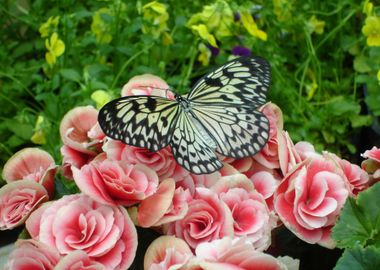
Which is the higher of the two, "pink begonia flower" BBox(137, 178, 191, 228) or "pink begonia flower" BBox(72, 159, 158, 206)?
"pink begonia flower" BBox(72, 159, 158, 206)

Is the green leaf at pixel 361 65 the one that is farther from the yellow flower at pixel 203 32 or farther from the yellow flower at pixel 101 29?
the yellow flower at pixel 101 29

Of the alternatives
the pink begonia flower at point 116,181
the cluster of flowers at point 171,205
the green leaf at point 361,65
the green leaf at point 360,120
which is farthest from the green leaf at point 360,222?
the green leaf at point 361,65

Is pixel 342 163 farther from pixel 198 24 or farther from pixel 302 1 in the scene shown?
pixel 302 1

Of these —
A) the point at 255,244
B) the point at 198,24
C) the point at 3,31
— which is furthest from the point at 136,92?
the point at 3,31

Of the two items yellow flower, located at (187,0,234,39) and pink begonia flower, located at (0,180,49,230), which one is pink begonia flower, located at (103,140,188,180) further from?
yellow flower, located at (187,0,234,39)

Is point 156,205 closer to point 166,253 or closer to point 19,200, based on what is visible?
point 166,253

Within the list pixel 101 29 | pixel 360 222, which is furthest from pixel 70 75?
pixel 360 222

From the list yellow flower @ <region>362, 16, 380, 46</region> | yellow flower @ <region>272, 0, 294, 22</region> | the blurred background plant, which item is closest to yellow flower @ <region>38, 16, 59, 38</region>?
the blurred background plant
